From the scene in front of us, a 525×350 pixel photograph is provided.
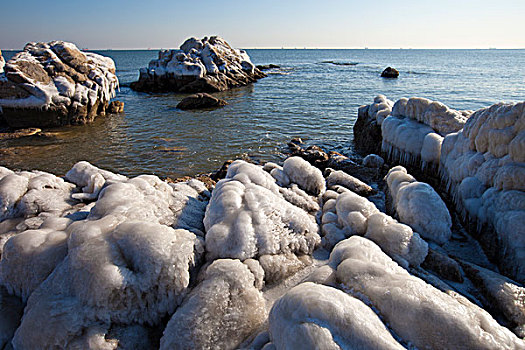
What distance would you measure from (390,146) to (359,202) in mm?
6116

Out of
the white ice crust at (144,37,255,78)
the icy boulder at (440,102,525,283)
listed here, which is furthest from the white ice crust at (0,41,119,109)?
the icy boulder at (440,102,525,283)

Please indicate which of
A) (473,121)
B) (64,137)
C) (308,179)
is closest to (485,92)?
(473,121)

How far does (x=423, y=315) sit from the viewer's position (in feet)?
7.89

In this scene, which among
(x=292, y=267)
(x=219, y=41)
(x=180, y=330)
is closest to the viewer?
(x=180, y=330)

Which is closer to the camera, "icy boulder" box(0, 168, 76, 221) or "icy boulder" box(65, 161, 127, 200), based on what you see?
"icy boulder" box(0, 168, 76, 221)

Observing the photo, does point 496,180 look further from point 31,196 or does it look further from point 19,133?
point 19,133

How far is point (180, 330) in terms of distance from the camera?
9.07ft

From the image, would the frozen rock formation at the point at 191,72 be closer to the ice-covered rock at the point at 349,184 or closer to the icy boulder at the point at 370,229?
the ice-covered rock at the point at 349,184

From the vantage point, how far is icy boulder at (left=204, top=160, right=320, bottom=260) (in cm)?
378

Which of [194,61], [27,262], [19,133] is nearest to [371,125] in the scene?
[27,262]

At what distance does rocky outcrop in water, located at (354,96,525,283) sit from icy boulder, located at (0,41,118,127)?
19.3 m

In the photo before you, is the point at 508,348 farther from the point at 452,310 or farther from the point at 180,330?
the point at 180,330

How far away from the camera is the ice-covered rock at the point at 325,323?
7.15ft

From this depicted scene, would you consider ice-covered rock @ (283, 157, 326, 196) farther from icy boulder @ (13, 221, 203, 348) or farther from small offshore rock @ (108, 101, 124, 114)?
small offshore rock @ (108, 101, 124, 114)
